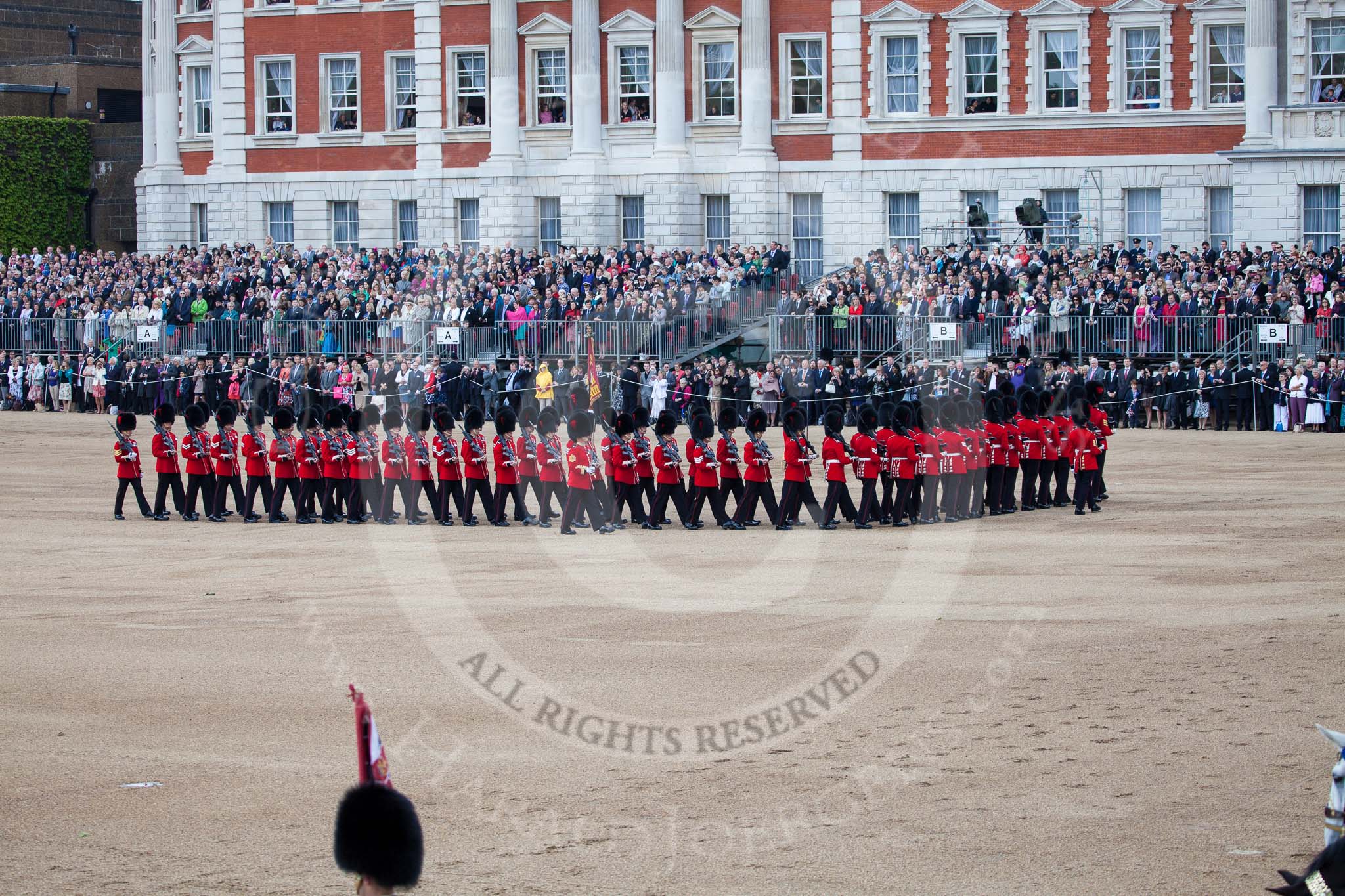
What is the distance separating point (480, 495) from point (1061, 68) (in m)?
21.5

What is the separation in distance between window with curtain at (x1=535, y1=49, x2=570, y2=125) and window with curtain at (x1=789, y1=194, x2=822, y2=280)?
5.51 m

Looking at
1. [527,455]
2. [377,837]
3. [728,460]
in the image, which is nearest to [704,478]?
[728,460]

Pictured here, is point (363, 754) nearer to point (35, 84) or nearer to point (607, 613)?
point (607, 613)

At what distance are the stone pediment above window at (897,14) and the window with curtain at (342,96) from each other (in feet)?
40.4

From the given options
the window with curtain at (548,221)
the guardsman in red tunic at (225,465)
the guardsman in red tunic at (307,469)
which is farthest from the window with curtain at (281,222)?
the guardsman in red tunic at (307,469)

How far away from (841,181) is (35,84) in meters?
24.4

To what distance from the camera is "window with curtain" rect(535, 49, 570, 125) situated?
4147cm

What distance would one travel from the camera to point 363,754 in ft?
16.4

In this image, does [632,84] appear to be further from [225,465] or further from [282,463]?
[282,463]

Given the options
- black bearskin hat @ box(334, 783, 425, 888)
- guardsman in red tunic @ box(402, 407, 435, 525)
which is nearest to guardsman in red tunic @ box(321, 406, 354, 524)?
guardsman in red tunic @ box(402, 407, 435, 525)

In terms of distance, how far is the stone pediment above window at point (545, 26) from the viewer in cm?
4126

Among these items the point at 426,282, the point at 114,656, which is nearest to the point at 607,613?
the point at 114,656

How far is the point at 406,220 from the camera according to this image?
43406 mm

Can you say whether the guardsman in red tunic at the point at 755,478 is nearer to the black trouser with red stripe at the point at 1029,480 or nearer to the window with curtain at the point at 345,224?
the black trouser with red stripe at the point at 1029,480
